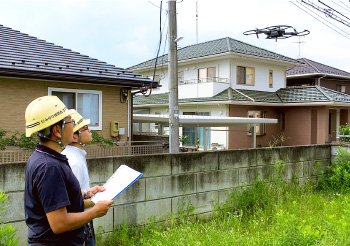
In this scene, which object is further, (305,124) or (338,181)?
(305,124)

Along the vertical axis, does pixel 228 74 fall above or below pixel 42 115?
above

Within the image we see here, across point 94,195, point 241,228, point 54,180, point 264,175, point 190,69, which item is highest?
point 190,69

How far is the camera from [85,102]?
10.1m

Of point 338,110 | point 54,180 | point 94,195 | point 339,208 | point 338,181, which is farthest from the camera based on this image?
point 338,110

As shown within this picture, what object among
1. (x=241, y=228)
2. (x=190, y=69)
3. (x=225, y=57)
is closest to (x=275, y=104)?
(x=225, y=57)

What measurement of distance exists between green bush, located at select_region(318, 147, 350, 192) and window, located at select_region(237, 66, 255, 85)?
1241 centimetres

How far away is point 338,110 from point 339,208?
61.4 ft

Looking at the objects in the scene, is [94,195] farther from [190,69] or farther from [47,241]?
[190,69]

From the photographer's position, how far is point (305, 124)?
Result: 2011 cm

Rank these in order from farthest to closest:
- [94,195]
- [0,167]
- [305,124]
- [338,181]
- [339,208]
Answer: [305,124], [338,181], [339,208], [0,167], [94,195]

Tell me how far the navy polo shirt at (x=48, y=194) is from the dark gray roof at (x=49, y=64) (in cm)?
706

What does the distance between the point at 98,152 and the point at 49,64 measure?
314cm

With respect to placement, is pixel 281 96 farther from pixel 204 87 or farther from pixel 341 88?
pixel 341 88

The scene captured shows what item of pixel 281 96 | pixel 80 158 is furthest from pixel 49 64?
pixel 281 96
